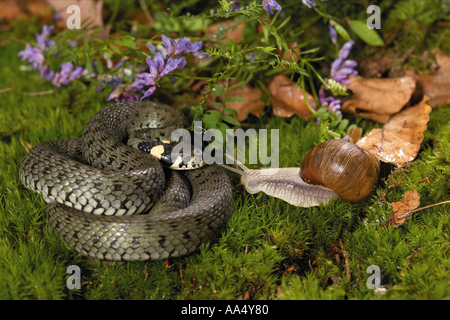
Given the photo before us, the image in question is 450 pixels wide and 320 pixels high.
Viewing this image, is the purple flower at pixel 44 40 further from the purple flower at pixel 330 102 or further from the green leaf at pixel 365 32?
the green leaf at pixel 365 32

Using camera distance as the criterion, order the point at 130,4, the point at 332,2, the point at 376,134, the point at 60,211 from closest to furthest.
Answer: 1. the point at 60,211
2. the point at 376,134
3. the point at 332,2
4. the point at 130,4

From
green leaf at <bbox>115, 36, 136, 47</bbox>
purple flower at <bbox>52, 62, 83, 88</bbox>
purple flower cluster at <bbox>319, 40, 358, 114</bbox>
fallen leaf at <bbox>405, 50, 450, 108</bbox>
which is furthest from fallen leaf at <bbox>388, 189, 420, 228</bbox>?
purple flower at <bbox>52, 62, 83, 88</bbox>

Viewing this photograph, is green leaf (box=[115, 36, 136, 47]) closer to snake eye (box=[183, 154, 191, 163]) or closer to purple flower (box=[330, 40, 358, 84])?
snake eye (box=[183, 154, 191, 163])

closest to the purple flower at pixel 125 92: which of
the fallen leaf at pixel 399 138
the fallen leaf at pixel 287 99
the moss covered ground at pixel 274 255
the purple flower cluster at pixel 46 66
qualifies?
the purple flower cluster at pixel 46 66

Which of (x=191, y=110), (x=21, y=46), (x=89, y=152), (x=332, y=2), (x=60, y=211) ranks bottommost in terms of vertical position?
(x=60, y=211)
